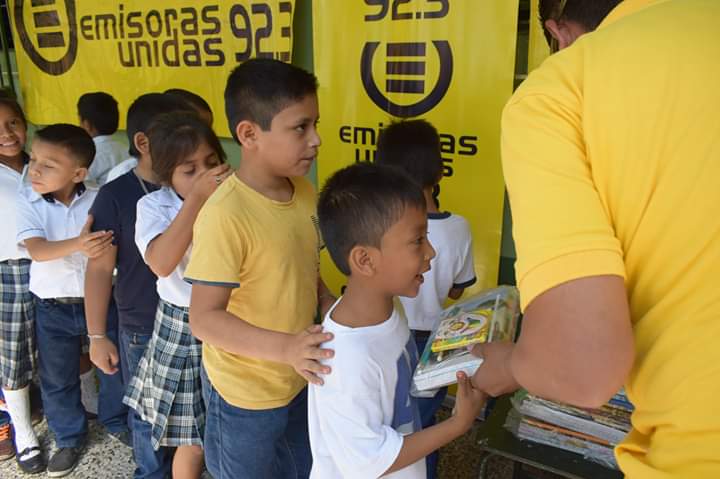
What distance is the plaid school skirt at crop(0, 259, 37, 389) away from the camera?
7.77ft

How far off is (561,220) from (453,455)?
215 centimetres

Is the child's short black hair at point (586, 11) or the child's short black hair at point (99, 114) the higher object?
the child's short black hair at point (586, 11)

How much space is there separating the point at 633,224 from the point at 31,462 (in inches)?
109

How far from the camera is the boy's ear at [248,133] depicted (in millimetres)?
1413

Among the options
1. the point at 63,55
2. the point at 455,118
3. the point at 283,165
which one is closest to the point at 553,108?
the point at 283,165

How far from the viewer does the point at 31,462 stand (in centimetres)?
244

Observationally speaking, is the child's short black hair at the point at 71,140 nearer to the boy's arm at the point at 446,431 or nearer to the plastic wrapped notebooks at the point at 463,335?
the plastic wrapped notebooks at the point at 463,335

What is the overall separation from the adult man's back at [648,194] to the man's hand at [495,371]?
0.26 metres

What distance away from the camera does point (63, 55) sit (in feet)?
12.8

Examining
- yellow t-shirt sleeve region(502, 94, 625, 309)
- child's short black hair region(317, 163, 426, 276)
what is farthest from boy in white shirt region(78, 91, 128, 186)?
yellow t-shirt sleeve region(502, 94, 625, 309)

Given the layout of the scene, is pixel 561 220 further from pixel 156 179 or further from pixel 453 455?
pixel 453 455

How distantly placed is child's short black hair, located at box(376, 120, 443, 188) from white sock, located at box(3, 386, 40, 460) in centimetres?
198

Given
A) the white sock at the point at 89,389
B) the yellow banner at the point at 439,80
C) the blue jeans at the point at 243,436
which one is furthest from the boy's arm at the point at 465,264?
the white sock at the point at 89,389

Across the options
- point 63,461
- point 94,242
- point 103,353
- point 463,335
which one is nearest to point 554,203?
point 463,335
